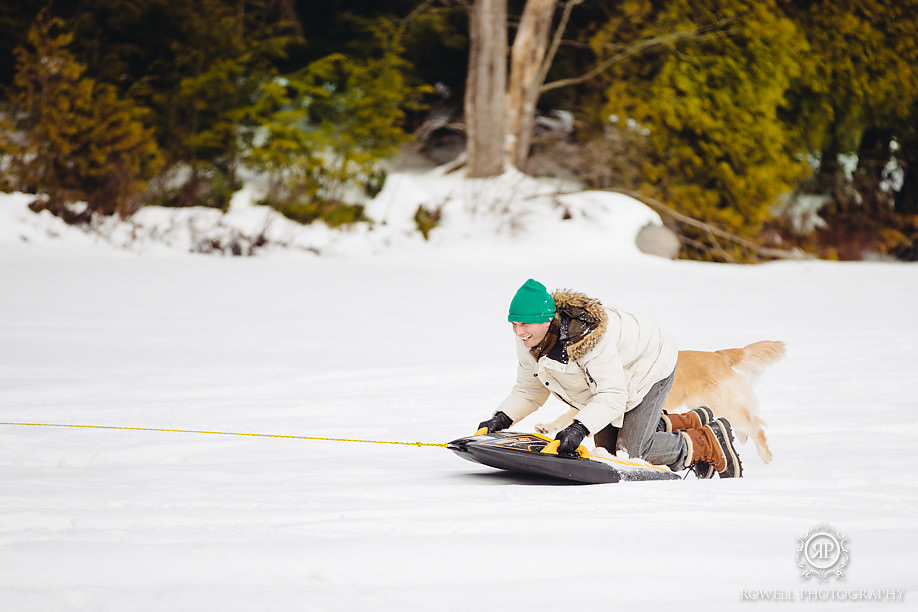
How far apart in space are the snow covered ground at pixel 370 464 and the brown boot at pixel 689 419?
352mm

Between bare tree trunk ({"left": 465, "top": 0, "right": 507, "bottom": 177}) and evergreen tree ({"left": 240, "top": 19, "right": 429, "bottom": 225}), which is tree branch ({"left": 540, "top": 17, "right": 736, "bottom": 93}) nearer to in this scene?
bare tree trunk ({"left": 465, "top": 0, "right": 507, "bottom": 177})

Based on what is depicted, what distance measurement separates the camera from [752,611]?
2455 millimetres

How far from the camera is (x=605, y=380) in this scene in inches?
152

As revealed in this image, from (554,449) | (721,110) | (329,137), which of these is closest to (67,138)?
(329,137)

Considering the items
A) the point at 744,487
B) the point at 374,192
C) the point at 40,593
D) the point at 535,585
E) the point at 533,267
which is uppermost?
the point at 374,192

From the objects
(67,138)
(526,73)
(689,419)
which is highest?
(526,73)

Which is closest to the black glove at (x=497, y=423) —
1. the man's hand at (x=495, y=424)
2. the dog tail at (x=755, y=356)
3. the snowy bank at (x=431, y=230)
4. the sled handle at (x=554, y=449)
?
the man's hand at (x=495, y=424)

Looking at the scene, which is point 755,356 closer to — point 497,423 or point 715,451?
point 715,451

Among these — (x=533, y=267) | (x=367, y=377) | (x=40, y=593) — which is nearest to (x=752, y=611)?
(x=40, y=593)

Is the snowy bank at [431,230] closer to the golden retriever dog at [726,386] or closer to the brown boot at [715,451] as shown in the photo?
the golden retriever dog at [726,386]

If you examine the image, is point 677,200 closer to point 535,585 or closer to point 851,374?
point 851,374

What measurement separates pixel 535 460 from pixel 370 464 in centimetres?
88

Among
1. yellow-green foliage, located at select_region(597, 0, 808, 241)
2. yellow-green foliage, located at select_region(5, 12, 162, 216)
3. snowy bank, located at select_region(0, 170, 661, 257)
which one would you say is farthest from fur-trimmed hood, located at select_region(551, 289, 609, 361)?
yellow-green foliage, located at select_region(597, 0, 808, 241)

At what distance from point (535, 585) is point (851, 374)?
5246mm
